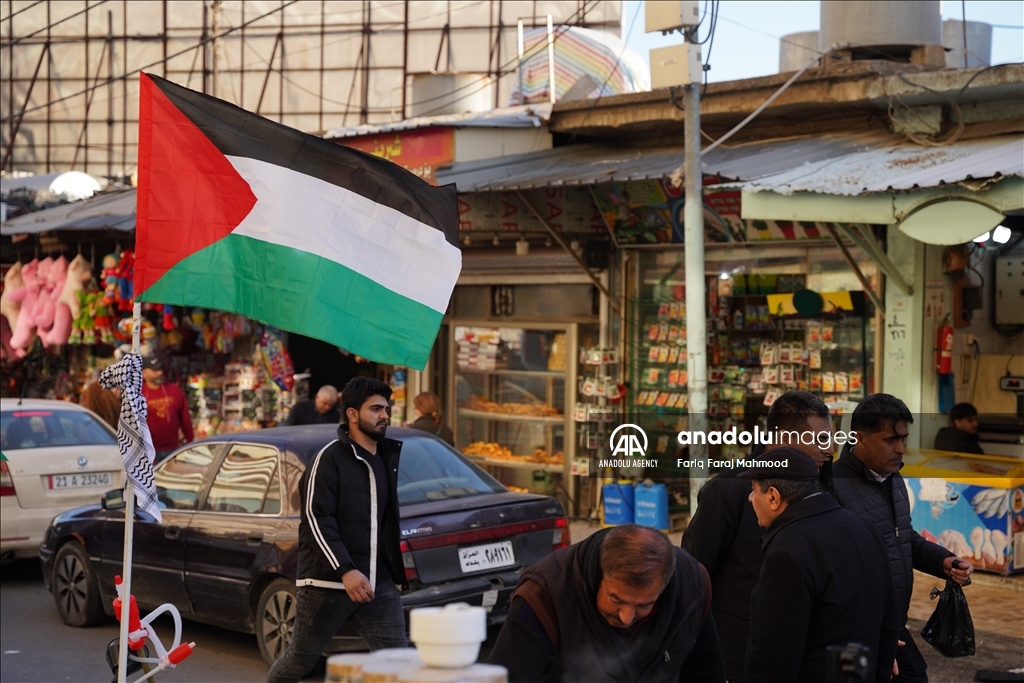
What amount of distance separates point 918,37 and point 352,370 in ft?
28.9

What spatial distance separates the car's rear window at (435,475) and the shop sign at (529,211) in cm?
498

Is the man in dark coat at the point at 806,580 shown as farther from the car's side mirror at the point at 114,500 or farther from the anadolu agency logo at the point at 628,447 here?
the anadolu agency logo at the point at 628,447

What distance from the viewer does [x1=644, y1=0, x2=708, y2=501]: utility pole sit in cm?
939

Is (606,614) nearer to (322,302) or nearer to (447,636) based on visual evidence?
(447,636)

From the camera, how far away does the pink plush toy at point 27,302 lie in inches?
685

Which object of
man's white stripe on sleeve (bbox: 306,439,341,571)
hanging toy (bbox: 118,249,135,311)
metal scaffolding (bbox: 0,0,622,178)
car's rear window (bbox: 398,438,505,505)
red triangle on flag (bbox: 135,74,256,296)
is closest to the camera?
red triangle on flag (bbox: 135,74,256,296)

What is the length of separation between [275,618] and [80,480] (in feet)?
14.1

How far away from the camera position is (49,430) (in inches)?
441

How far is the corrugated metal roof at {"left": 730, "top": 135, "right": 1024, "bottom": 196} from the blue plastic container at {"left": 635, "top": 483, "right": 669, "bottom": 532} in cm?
394

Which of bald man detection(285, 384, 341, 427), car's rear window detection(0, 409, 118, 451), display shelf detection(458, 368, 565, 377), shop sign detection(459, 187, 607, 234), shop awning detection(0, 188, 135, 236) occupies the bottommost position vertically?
car's rear window detection(0, 409, 118, 451)

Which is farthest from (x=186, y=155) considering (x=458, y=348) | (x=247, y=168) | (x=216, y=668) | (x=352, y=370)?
(x=352, y=370)

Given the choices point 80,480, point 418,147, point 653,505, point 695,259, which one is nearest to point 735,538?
point 695,259

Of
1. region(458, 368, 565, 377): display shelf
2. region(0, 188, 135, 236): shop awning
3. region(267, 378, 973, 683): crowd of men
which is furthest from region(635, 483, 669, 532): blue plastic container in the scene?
region(0, 188, 135, 236): shop awning

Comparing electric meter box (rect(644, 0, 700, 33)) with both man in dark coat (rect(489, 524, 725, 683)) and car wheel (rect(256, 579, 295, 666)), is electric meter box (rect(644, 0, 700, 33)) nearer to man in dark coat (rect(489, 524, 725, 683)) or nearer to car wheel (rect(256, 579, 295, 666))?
car wheel (rect(256, 579, 295, 666))
